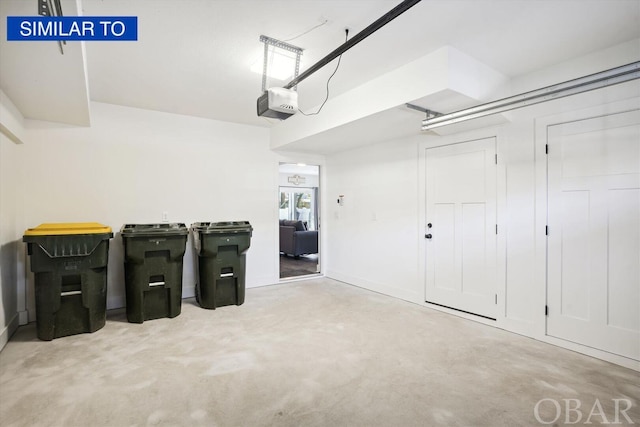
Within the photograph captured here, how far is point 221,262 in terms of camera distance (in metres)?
3.91

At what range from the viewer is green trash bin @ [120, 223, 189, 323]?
3.38m

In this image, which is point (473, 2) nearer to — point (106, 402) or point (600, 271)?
point (600, 271)

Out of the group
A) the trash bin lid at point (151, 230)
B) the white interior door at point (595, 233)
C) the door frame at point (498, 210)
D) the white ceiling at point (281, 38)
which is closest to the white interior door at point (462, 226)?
the door frame at point (498, 210)

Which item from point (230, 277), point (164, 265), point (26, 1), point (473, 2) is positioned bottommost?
point (230, 277)

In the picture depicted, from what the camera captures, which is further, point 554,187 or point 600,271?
point 554,187

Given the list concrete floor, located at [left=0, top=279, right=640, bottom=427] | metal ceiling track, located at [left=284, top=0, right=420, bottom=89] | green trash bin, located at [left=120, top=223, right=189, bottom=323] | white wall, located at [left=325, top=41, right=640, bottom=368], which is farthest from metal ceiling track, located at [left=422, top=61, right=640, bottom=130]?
green trash bin, located at [left=120, top=223, right=189, bottom=323]

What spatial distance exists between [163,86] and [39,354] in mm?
2780

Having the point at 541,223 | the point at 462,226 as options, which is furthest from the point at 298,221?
the point at 541,223

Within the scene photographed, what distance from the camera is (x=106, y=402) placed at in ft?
6.51

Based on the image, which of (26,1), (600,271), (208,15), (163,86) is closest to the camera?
(26,1)

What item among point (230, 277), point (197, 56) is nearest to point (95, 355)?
point (230, 277)

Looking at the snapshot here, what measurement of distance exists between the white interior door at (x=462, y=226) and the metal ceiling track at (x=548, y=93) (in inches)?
28.1

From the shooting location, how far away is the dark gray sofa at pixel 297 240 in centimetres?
768

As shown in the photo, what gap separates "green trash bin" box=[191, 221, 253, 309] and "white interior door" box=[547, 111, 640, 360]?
11.1 ft
